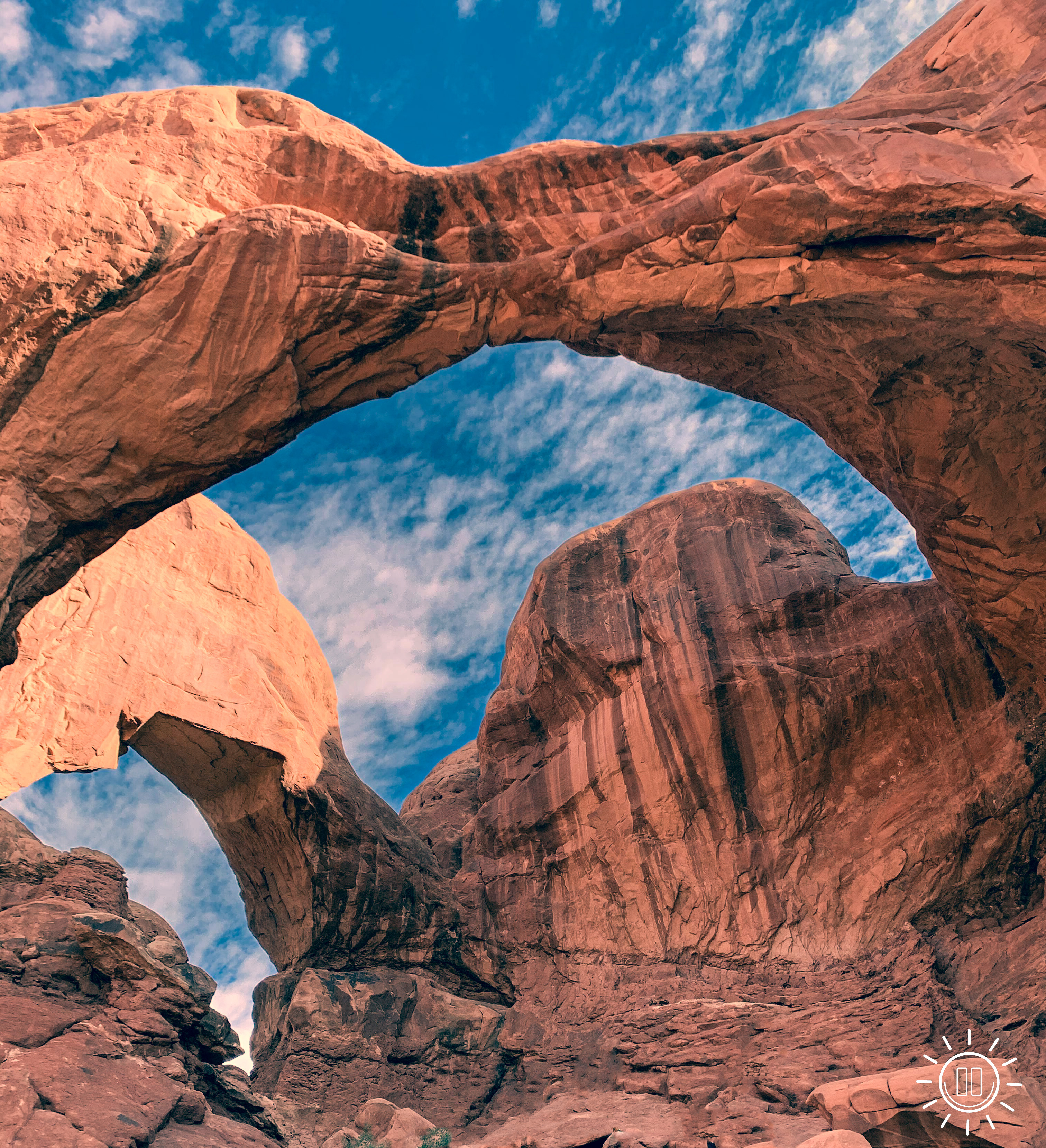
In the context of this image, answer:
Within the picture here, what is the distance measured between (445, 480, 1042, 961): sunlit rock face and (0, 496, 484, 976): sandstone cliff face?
9.71ft

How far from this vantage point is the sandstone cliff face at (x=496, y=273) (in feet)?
42.3

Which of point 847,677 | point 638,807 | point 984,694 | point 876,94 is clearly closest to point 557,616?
point 638,807

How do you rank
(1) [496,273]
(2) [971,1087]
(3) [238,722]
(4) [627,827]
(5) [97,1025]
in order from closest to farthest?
1. (2) [971,1087]
2. (5) [97,1025]
3. (1) [496,273]
4. (3) [238,722]
5. (4) [627,827]

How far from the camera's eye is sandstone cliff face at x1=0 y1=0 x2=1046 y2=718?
42.3 feet

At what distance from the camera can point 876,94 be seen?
577 inches

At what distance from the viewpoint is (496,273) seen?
15.0 metres

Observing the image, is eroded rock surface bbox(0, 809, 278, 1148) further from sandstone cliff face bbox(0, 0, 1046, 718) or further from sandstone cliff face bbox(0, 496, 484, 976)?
sandstone cliff face bbox(0, 0, 1046, 718)

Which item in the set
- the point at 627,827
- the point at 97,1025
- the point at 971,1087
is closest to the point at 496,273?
the point at 97,1025

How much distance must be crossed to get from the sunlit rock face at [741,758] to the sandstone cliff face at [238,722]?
2961 millimetres

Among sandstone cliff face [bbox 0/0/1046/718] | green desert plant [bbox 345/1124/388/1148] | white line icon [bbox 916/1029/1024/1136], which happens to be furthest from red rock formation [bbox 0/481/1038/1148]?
sandstone cliff face [bbox 0/0/1046/718]

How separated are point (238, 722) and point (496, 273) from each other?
1102 cm

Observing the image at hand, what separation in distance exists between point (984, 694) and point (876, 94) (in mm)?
12250

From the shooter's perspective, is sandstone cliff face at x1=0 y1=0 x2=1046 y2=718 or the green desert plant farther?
the green desert plant

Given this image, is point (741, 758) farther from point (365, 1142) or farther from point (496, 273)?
point (496, 273)
